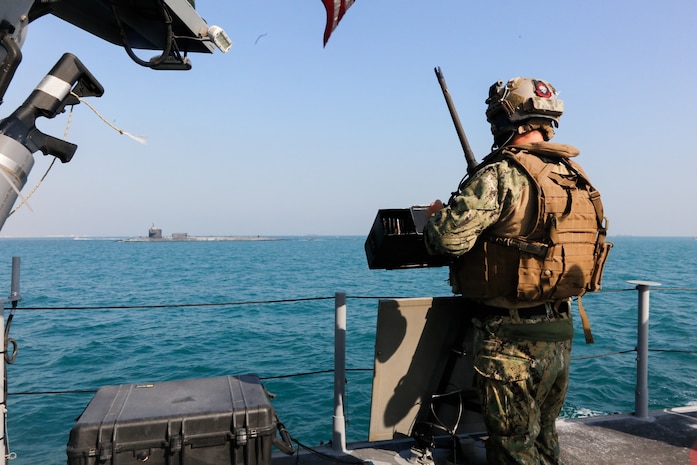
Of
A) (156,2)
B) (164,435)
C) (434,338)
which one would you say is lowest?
(164,435)

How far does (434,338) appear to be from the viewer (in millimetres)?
3244

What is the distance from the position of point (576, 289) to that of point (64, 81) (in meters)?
3.17

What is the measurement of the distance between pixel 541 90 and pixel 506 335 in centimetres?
139

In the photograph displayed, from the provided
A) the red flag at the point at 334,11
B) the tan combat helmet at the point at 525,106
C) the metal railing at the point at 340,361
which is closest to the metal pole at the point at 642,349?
the metal railing at the point at 340,361

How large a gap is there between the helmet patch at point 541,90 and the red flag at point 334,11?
1.68 metres

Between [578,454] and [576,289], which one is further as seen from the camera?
[578,454]

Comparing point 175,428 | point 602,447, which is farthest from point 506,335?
point 602,447

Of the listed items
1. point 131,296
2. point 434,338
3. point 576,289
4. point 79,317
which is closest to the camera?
point 576,289

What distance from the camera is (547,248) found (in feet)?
8.05

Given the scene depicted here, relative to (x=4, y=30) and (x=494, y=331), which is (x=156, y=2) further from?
(x=494, y=331)

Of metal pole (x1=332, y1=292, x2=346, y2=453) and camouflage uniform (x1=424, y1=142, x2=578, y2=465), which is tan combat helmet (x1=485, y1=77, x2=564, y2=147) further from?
metal pole (x1=332, y1=292, x2=346, y2=453)

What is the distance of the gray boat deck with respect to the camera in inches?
135

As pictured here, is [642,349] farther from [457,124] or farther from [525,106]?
[525,106]

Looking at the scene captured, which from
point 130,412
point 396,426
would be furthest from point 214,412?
point 396,426
